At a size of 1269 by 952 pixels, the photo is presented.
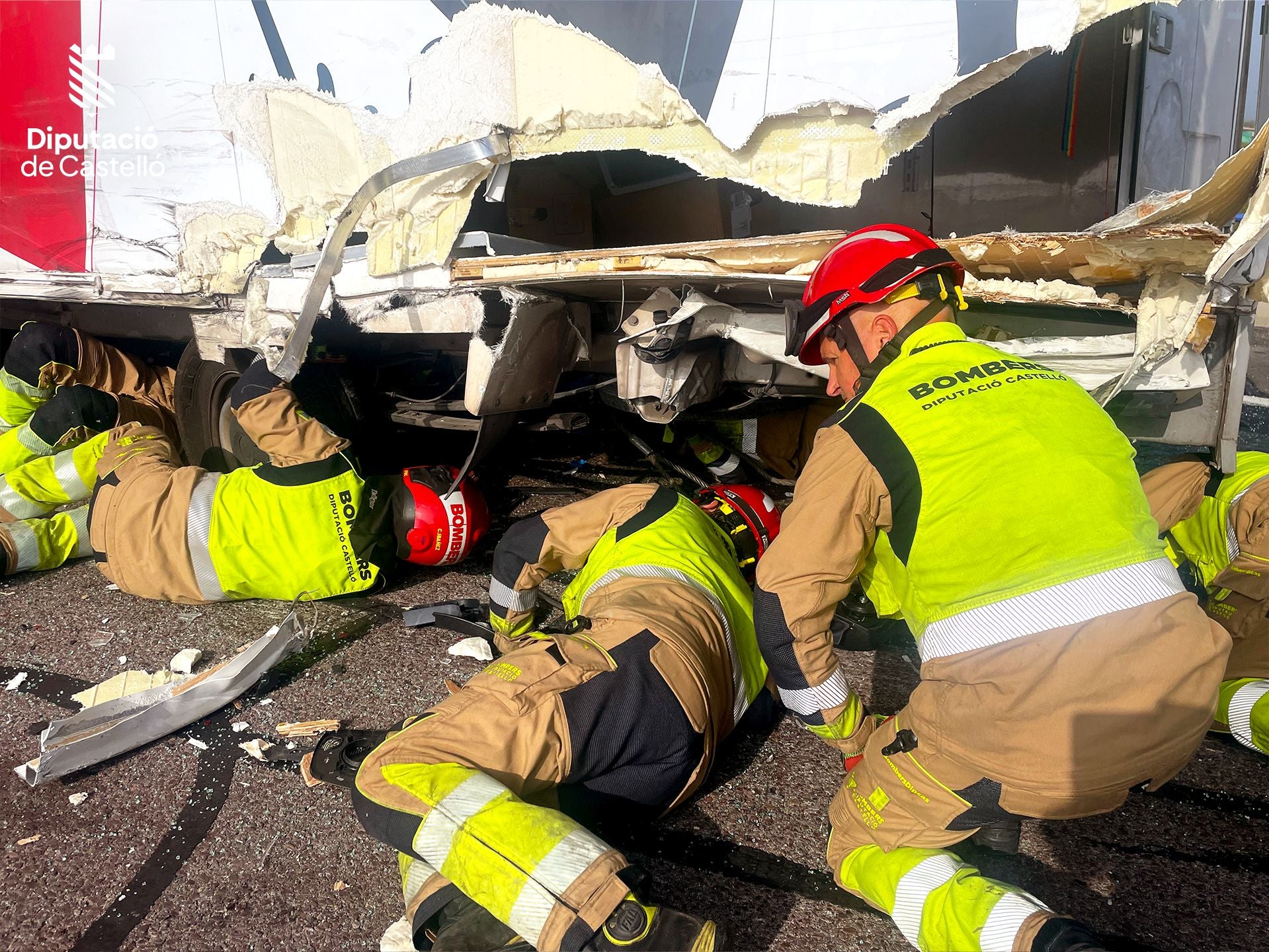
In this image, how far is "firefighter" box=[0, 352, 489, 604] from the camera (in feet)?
9.91

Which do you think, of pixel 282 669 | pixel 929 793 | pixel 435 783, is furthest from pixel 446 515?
pixel 929 793

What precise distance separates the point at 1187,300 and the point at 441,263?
2.32 metres

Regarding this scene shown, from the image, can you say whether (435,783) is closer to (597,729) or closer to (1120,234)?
(597,729)

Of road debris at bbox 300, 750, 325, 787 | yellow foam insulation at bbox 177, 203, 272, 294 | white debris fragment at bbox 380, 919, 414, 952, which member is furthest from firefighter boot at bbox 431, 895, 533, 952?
yellow foam insulation at bbox 177, 203, 272, 294

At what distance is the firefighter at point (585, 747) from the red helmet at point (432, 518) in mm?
999

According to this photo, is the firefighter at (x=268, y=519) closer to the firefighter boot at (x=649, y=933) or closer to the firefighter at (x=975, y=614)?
the firefighter at (x=975, y=614)

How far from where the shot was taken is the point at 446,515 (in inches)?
131

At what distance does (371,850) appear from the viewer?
2055 millimetres

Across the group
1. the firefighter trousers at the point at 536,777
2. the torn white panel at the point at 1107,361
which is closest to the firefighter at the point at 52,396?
the firefighter trousers at the point at 536,777

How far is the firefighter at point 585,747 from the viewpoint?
4.69 feet

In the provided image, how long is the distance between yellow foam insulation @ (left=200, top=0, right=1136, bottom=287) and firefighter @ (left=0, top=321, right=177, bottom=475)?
4.36ft

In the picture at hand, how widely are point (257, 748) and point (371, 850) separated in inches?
24.6

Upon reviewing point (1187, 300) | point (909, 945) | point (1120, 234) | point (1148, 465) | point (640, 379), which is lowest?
point (909, 945)

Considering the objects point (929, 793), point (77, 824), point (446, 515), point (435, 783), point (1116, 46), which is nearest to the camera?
point (435, 783)
